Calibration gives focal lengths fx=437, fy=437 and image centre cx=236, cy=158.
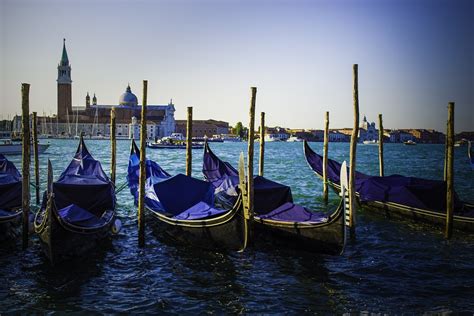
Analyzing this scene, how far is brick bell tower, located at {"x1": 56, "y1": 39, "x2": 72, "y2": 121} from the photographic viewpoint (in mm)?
75125

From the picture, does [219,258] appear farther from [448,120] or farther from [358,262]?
[448,120]

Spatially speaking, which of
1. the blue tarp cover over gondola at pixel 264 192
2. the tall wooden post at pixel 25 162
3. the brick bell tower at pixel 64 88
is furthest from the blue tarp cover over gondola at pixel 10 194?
the brick bell tower at pixel 64 88

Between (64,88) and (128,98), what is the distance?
39.5 ft

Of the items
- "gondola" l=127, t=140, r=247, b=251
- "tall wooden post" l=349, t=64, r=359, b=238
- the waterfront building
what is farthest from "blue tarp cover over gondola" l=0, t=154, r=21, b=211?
the waterfront building

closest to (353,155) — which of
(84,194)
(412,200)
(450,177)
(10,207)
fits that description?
(450,177)

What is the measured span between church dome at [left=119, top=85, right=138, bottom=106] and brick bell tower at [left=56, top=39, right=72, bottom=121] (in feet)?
33.1

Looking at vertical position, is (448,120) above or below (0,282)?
→ above

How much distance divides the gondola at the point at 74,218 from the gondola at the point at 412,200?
5153 millimetres

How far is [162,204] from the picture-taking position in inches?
296

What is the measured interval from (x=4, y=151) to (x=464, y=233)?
83.6ft

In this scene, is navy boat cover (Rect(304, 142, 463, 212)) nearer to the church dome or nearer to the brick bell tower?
the brick bell tower

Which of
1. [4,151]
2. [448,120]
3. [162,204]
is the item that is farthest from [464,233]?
[4,151]

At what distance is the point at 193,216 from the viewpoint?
6391 millimetres

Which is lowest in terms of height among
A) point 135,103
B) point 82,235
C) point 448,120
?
point 82,235
